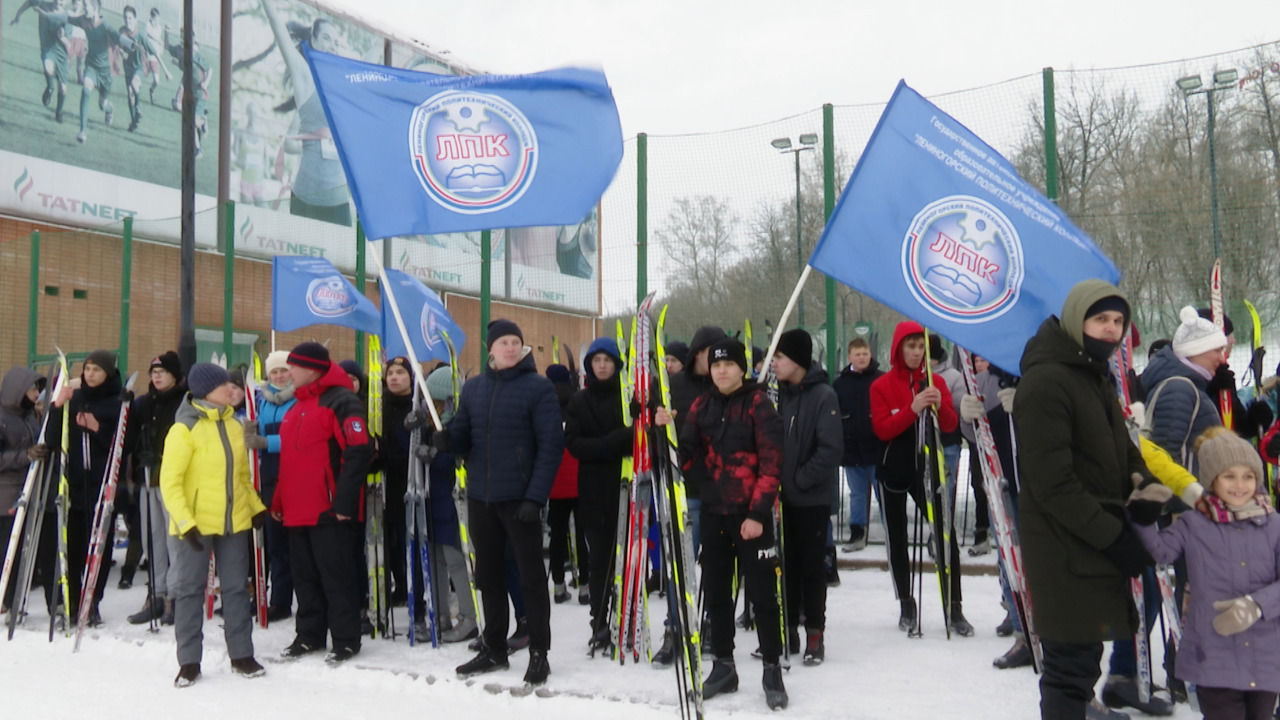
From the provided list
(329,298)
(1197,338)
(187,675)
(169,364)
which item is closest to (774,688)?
(1197,338)

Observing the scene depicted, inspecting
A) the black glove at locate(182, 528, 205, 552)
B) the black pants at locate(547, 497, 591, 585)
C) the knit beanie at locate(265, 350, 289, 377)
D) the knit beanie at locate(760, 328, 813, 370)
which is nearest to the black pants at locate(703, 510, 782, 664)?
the knit beanie at locate(760, 328, 813, 370)

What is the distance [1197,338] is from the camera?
173 inches

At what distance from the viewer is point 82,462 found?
23.4ft

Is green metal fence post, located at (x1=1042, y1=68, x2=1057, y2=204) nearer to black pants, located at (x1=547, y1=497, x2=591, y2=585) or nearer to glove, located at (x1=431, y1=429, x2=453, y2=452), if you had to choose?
black pants, located at (x1=547, y1=497, x2=591, y2=585)

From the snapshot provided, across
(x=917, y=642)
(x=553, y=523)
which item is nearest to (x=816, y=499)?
(x=917, y=642)

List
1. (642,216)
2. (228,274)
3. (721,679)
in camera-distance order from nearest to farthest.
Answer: (721,679) → (642,216) → (228,274)

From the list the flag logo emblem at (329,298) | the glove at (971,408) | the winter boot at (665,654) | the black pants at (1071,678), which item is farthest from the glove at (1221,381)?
the flag logo emblem at (329,298)

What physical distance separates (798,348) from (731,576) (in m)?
1.35

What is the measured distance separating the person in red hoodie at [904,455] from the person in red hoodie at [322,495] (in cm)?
325

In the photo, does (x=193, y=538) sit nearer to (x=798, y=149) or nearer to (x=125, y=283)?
(x=798, y=149)

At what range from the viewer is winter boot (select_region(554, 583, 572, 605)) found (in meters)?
7.40

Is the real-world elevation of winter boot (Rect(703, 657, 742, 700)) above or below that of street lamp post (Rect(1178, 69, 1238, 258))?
below

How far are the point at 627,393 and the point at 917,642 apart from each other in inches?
91.3

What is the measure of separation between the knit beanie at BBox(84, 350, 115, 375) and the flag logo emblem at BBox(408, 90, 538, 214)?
3.30 metres
